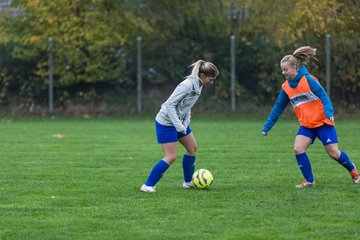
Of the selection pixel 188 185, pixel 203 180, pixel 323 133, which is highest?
pixel 323 133

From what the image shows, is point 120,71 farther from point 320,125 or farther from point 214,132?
point 320,125

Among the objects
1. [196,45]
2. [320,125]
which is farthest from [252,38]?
[320,125]

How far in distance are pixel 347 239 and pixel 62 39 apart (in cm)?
2083

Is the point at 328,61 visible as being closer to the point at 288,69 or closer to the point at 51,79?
the point at 51,79

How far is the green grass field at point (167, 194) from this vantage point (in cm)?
704

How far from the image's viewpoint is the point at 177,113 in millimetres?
9367

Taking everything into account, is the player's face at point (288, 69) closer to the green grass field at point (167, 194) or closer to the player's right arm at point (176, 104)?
the player's right arm at point (176, 104)

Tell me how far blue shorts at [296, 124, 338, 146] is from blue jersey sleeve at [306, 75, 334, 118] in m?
0.23

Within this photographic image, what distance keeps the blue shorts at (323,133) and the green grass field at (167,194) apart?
1.77 ft

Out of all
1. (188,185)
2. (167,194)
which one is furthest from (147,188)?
(188,185)

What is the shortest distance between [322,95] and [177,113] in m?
1.66

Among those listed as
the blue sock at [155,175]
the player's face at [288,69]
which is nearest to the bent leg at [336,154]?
the player's face at [288,69]

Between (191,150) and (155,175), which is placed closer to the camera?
(155,175)

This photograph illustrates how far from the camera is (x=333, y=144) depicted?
380 inches
